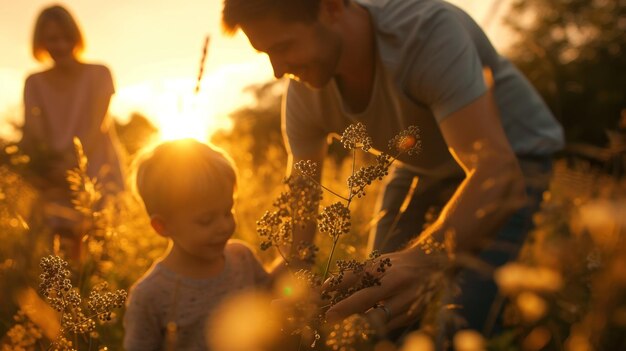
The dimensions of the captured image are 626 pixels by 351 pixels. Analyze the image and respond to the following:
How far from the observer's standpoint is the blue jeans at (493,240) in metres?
2.95

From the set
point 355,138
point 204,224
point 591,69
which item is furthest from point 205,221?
point 591,69

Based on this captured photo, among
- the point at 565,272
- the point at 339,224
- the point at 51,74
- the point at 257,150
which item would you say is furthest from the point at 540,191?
the point at 257,150

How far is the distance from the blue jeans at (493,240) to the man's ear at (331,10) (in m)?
0.98

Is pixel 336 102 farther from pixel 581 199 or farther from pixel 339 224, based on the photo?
pixel 339 224

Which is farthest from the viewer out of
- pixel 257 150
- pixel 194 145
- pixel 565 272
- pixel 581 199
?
pixel 257 150

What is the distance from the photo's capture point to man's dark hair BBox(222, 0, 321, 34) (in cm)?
261

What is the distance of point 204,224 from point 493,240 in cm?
125

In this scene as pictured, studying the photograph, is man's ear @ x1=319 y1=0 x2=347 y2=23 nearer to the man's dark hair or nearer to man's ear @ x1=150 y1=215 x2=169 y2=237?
the man's dark hair

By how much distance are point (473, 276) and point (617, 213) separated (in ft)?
5.53

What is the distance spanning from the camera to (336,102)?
3.02 m

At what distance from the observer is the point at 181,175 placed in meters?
2.62

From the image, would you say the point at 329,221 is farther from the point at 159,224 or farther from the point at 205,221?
the point at 159,224

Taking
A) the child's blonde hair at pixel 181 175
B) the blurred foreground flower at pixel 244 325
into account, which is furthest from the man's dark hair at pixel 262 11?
the blurred foreground flower at pixel 244 325

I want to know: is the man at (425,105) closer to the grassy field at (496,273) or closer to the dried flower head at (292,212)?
the grassy field at (496,273)
